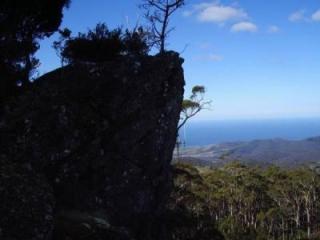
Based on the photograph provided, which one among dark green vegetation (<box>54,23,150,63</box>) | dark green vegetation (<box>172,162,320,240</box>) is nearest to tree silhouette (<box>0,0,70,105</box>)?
dark green vegetation (<box>54,23,150,63</box>)

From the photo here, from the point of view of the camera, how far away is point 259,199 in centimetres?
5659

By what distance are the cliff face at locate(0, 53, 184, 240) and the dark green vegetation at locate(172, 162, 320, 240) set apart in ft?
104

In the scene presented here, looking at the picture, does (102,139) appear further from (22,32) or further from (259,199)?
(259,199)

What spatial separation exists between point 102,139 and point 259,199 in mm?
45193

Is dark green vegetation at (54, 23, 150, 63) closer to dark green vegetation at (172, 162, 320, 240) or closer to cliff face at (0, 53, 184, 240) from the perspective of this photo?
cliff face at (0, 53, 184, 240)

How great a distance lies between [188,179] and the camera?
47.5 metres

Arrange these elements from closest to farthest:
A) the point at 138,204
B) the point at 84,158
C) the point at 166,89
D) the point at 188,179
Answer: the point at 84,158
the point at 138,204
the point at 166,89
the point at 188,179

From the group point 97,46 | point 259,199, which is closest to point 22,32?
point 97,46

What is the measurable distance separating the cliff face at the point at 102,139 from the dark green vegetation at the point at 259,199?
1242 inches

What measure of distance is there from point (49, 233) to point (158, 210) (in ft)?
21.0

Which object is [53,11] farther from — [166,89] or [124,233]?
[124,233]

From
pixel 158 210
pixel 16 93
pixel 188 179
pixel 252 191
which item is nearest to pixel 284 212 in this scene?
pixel 252 191

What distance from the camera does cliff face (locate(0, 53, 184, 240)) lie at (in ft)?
43.7

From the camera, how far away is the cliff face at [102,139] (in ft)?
43.7
